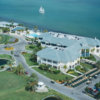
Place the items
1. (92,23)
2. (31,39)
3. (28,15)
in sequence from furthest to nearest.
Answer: (28,15)
(92,23)
(31,39)

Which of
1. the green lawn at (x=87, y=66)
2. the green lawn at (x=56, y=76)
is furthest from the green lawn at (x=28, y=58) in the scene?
the green lawn at (x=87, y=66)

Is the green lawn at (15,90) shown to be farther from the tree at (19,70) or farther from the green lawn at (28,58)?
the green lawn at (28,58)

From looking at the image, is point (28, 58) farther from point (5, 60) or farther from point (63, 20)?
point (63, 20)

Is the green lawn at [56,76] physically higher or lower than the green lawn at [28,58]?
lower

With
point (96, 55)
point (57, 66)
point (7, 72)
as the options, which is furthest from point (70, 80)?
point (96, 55)

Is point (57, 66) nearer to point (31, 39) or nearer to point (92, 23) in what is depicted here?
point (31, 39)
